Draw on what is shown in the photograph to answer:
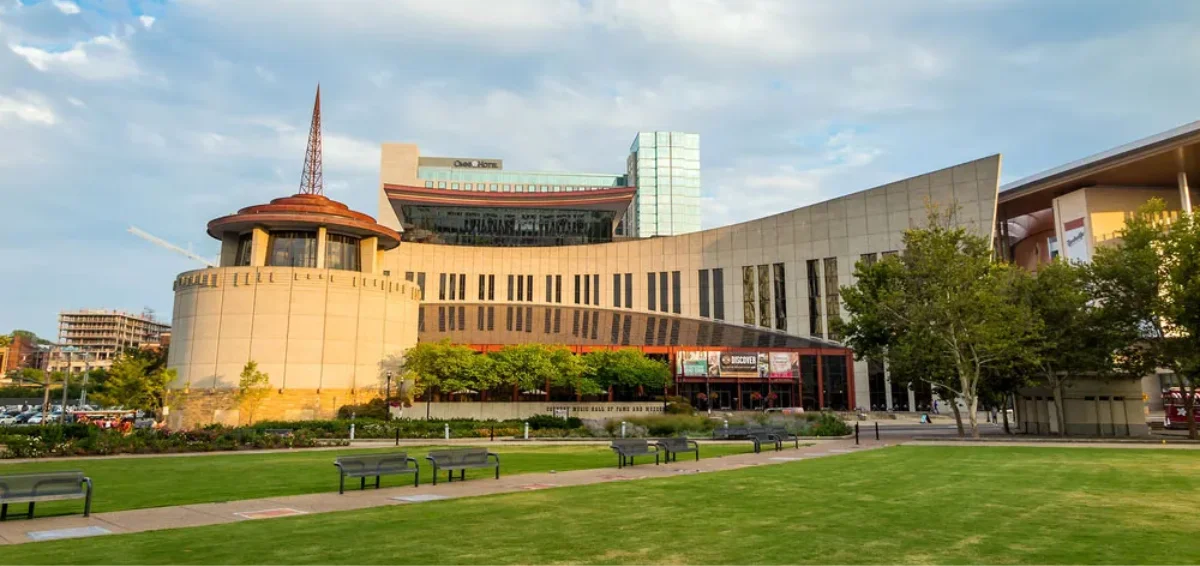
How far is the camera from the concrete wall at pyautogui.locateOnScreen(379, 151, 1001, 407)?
6931 centimetres

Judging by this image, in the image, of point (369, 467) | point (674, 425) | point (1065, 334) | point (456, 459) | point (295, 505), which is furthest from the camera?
point (674, 425)

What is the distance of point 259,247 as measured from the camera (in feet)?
188

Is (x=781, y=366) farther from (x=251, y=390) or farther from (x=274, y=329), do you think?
(x=251, y=390)

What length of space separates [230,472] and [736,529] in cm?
1632

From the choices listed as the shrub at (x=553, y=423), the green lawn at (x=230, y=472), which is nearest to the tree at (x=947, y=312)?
the green lawn at (x=230, y=472)

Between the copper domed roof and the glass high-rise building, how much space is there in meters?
130

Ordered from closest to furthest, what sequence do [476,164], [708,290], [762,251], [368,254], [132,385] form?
[132,385] → [368,254] → [762,251] → [708,290] → [476,164]

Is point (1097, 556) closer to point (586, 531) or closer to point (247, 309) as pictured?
point (586, 531)

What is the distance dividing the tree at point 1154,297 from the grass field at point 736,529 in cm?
2339

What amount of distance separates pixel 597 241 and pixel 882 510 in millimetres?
89970

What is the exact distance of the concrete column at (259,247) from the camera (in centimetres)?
5669

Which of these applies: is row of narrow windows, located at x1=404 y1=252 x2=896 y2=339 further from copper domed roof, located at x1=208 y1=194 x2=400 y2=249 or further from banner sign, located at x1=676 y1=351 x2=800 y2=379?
copper domed roof, located at x1=208 y1=194 x2=400 y2=249

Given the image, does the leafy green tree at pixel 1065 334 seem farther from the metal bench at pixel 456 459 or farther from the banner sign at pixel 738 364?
the metal bench at pixel 456 459

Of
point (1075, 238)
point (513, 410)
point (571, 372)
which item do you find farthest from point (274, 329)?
point (1075, 238)
